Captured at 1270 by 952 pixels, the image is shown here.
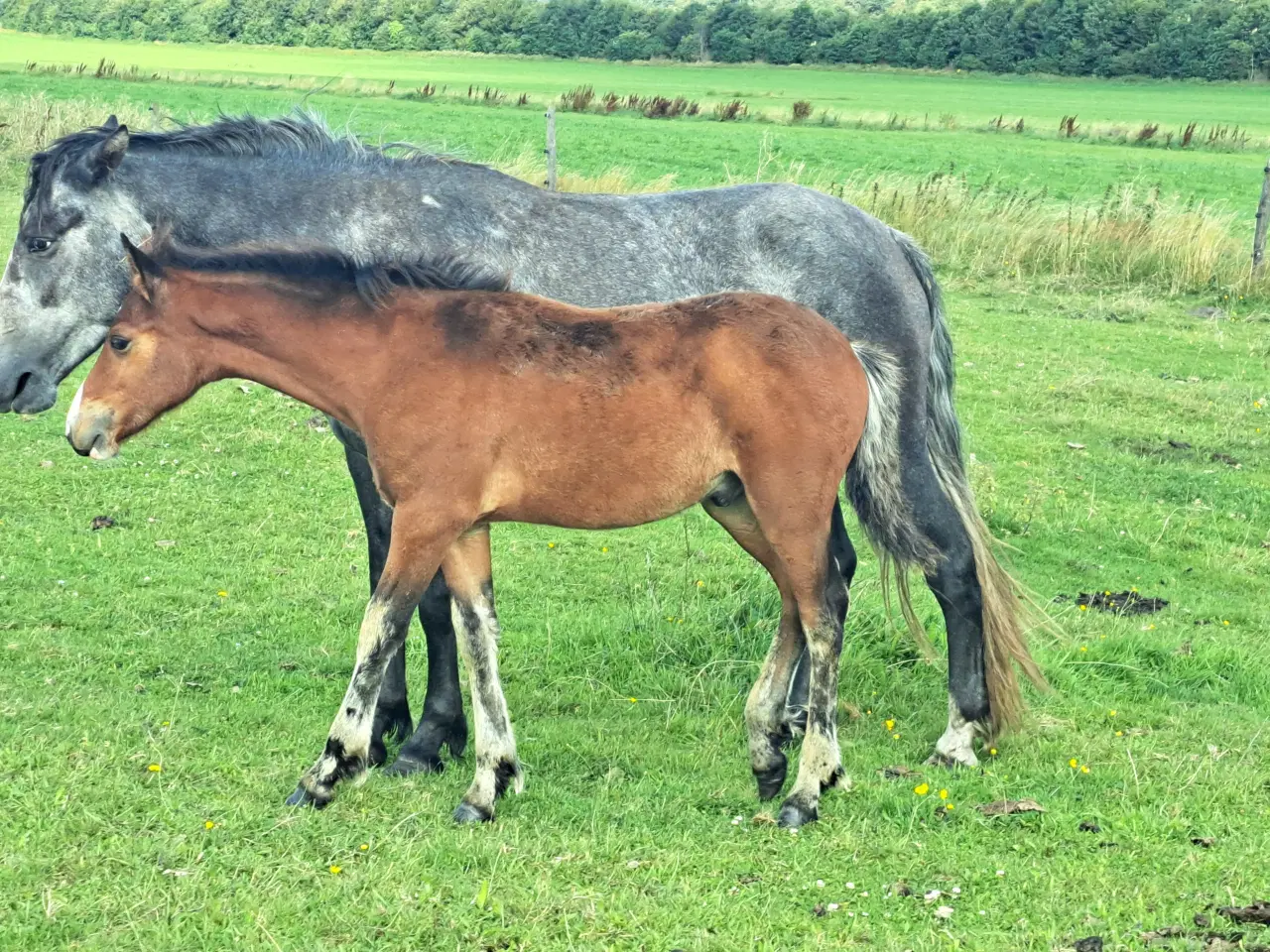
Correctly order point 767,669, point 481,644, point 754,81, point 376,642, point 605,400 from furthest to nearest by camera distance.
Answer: point 754,81
point 767,669
point 481,644
point 605,400
point 376,642

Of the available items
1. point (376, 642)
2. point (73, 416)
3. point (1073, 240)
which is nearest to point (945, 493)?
point (376, 642)

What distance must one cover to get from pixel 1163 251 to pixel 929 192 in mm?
3259

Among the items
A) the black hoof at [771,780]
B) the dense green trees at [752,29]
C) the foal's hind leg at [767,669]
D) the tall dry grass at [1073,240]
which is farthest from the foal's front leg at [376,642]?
the dense green trees at [752,29]

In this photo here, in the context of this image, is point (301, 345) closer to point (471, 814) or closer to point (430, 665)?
point (430, 665)

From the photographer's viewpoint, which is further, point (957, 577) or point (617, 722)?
point (617, 722)

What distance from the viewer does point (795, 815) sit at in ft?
15.9

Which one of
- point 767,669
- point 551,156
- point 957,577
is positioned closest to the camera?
point 767,669

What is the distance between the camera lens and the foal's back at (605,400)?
4840 mm

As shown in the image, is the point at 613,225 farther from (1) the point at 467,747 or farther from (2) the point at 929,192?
(2) the point at 929,192

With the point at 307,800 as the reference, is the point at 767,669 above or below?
above

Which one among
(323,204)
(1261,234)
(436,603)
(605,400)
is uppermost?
(323,204)

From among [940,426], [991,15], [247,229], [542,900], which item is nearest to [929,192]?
[940,426]

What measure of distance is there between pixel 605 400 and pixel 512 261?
1099mm

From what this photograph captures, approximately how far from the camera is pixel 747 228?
19.8ft
